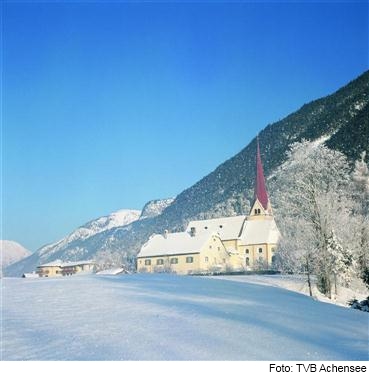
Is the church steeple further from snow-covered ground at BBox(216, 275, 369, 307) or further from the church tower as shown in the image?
snow-covered ground at BBox(216, 275, 369, 307)

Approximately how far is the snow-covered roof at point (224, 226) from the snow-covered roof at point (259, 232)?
159cm

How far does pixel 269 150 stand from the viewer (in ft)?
513

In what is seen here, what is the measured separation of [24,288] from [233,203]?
385ft

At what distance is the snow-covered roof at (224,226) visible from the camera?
9356cm

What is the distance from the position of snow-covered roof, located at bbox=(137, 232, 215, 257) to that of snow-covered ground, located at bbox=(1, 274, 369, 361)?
6287 cm

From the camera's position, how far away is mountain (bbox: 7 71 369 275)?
113750mm

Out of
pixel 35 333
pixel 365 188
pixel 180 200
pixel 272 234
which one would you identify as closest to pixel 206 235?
pixel 272 234

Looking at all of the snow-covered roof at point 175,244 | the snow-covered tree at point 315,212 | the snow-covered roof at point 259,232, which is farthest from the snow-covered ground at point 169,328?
the snow-covered roof at point 259,232

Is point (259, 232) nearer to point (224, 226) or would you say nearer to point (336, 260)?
point (224, 226)

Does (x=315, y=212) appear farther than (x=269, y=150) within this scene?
No

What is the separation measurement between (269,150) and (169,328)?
149m

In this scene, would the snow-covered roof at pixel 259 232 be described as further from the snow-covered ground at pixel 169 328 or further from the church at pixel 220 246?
the snow-covered ground at pixel 169 328

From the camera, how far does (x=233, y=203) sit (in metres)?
135

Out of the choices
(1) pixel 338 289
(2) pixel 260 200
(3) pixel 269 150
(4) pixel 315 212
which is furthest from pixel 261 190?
(4) pixel 315 212
